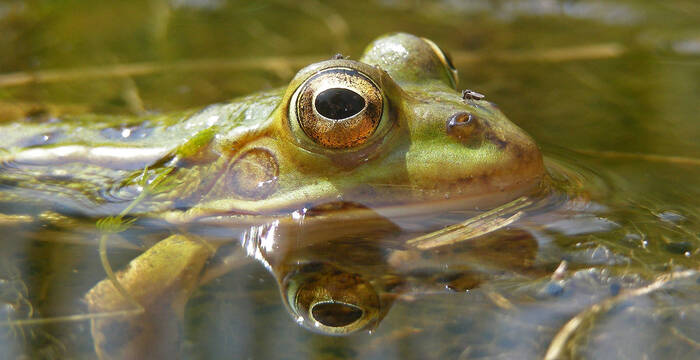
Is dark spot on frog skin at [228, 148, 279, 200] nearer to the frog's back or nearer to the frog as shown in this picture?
the frog

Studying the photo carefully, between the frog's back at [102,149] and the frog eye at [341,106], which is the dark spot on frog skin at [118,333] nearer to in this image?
the frog's back at [102,149]

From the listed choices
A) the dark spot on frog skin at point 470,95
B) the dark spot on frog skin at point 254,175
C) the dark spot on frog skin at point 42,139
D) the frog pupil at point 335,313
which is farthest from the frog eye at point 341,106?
the dark spot on frog skin at point 42,139

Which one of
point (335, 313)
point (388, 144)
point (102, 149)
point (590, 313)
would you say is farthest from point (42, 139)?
point (590, 313)

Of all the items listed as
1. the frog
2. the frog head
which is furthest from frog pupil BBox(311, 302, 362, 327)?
the frog head

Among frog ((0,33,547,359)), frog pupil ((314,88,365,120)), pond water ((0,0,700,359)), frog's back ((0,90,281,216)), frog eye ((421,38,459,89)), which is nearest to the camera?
pond water ((0,0,700,359))

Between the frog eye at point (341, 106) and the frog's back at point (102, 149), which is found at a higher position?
the frog's back at point (102, 149)

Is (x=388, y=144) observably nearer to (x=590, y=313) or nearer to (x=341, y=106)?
(x=341, y=106)
